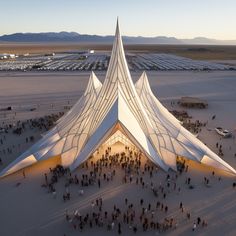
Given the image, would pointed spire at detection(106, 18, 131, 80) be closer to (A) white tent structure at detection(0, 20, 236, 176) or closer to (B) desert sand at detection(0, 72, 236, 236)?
(A) white tent structure at detection(0, 20, 236, 176)

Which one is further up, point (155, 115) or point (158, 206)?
point (155, 115)

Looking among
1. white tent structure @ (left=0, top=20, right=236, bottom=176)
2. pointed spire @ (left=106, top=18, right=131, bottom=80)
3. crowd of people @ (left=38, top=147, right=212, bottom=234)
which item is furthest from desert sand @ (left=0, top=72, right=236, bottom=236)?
pointed spire @ (left=106, top=18, right=131, bottom=80)

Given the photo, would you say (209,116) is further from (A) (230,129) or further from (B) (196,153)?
(B) (196,153)

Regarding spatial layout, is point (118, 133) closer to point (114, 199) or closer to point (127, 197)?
point (127, 197)

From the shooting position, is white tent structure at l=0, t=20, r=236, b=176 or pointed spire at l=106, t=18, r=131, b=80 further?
pointed spire at l=106, t=18, r=131, b=80

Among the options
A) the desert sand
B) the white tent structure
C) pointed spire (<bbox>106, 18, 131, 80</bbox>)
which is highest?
pointed spire (<bbox>106, 18, 131, 80</bbox>)

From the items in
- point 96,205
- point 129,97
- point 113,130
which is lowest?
point 96,205

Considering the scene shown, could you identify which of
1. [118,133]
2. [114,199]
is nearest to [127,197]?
[114,199]

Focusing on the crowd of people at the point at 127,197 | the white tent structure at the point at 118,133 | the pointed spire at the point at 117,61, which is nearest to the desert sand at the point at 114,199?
the crowd of people at the point at 127,197

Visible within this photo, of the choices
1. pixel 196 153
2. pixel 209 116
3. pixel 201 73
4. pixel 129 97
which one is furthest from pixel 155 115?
pixel 201 73
